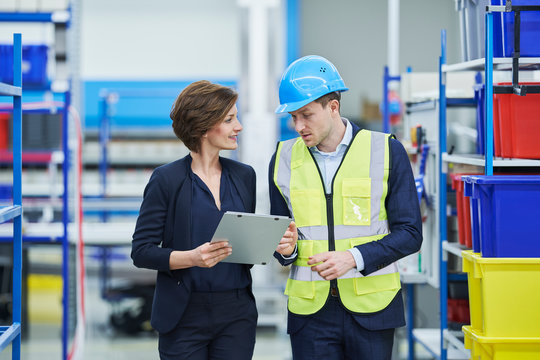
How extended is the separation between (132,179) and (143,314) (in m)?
3.04

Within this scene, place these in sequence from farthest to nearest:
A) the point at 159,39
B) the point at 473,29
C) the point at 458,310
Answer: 1. the point at 159,39
2. the point at 458,310
3. the point at 473,29

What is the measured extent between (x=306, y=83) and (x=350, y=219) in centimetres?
47

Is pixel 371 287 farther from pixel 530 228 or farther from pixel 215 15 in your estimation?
pixel 215 15

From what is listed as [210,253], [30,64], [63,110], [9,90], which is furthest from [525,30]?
[30,64]

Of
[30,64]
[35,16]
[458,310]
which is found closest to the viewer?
[458,310]

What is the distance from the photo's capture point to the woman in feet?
7.57

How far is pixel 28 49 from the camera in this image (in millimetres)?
5516

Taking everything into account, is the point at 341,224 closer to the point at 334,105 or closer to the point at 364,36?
the point at 334,105

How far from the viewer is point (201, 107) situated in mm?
2350

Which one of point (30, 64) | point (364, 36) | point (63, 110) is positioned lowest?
point (63, 110)

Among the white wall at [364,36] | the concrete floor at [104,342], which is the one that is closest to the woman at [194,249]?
the concrete floor at [104,342]

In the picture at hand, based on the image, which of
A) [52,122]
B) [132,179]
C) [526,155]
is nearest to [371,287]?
[526,155]

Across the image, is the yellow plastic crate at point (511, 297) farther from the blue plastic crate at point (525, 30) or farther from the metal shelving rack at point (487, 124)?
the blue plastic crate at point (525, 30)

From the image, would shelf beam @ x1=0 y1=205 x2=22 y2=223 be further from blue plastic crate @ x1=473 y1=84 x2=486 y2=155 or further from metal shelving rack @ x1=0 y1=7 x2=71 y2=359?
blue plastic crate @ x1=473 y1=84 x2=486 y2=155
